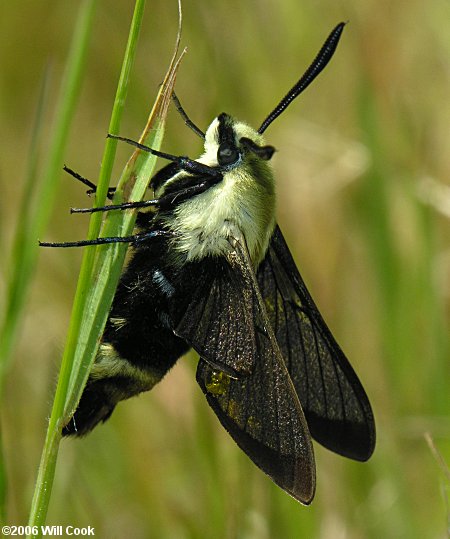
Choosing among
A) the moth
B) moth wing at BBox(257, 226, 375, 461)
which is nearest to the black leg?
the moth

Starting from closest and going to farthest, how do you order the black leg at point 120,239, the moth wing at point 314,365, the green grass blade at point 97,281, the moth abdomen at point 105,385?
the green grass blade at point 97,281 < the black leg at point 120,239 < the moth abdomen at point 105,385 < the moth wing at point 314,365

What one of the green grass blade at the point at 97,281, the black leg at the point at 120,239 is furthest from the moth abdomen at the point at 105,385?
the green grass blade at the point at 97,281

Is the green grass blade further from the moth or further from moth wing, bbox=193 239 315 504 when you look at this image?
moth wing, bbox=193 239 315 504

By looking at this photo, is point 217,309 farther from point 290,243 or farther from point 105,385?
point 290,243

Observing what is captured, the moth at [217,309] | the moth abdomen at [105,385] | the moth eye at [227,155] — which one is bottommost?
the moth abdomen at [105,385]

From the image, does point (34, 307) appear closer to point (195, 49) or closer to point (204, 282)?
point (195, 49)

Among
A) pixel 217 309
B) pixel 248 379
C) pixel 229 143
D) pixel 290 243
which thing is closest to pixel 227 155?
pixel 229 143

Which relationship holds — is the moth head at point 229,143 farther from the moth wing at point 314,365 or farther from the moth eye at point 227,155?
the moth wing at point 314,365
